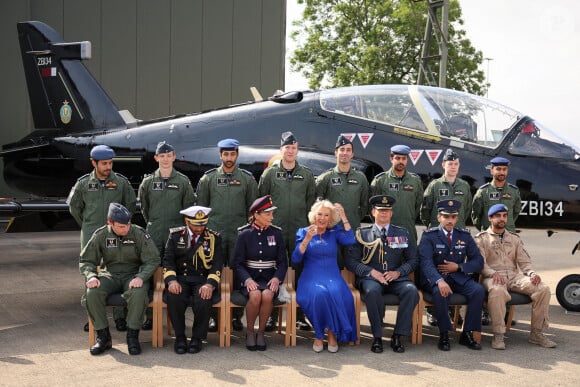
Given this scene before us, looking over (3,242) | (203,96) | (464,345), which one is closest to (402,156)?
(464,345)

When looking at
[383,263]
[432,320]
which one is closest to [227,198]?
[383,263]

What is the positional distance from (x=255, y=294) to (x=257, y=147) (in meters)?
2.76

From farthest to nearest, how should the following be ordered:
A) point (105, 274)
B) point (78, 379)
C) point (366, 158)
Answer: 1. point (366, 158)
2. point (105, 274)
3. point (78, 379)

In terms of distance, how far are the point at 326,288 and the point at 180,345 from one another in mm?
1197

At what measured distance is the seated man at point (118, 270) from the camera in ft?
15.4

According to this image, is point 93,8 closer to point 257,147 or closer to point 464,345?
point 257,147

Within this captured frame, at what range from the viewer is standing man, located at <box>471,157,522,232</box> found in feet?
19.5

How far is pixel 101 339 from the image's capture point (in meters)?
4.69

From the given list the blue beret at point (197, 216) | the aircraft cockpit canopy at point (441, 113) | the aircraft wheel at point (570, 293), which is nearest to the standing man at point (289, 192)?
the blue beret at point (197, 216)

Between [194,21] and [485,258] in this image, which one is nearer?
[485,258]

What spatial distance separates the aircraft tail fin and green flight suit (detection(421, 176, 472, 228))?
5118 mm

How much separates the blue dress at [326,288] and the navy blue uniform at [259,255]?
0.15m

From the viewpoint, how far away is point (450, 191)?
5883 millimetres

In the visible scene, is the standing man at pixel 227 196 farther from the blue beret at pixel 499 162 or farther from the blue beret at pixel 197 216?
the blue beret at pixel 499 162
